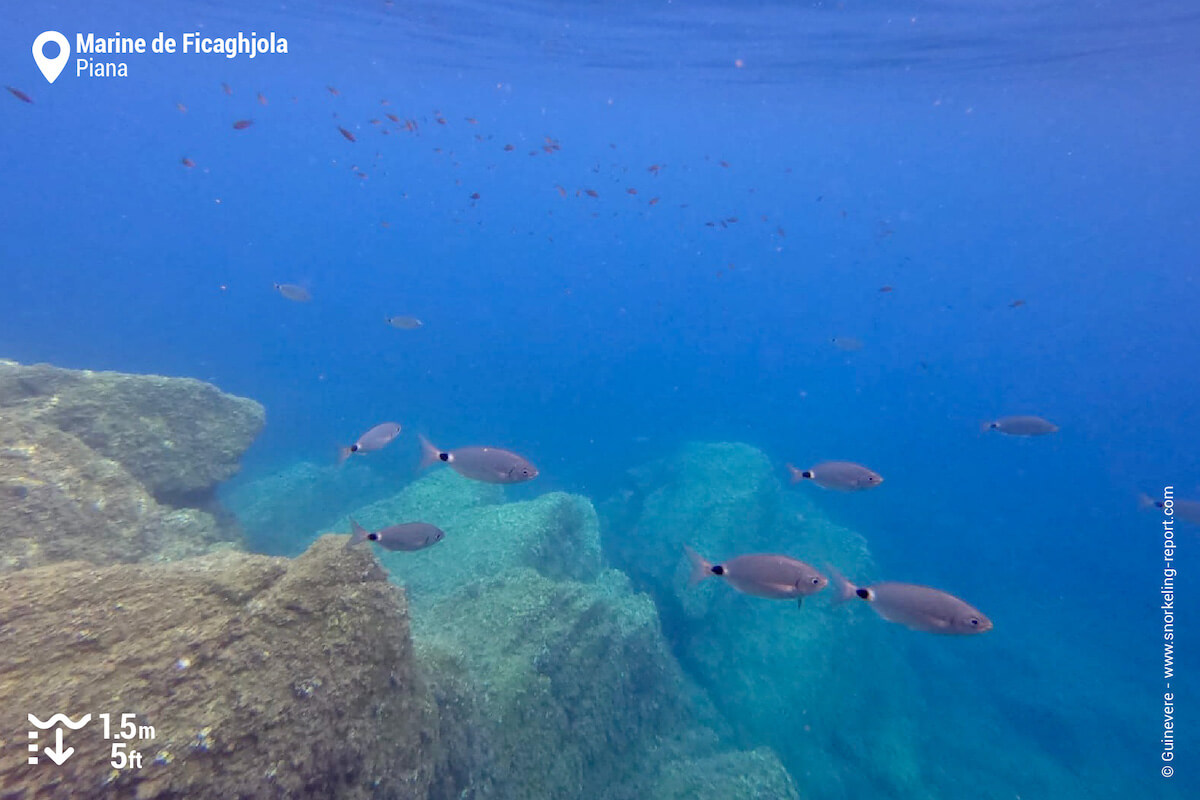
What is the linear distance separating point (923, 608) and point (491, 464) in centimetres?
368

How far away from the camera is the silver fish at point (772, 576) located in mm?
4098

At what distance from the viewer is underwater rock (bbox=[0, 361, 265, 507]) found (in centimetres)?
664

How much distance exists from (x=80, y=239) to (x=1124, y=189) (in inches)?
5418

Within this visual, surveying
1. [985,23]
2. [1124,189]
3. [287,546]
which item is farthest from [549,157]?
[287,546]

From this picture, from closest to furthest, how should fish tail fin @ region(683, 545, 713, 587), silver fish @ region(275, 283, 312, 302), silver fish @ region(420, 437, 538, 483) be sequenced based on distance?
fish tail fin @ region(683, 545, 713, 587) → silver fish @ region(420, 437, 538, 483) → silver fish @ region(275, 283, 312, 302)

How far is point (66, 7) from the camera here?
2427cm

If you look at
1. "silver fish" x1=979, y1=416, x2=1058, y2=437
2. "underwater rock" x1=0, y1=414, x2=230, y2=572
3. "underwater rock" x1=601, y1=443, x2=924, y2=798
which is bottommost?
"underwater rock" x1=601, y1=443, x2=924, y2=798

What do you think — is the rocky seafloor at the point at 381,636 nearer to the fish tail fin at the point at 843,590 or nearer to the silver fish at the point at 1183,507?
the fish tail fin at the point at 843,590

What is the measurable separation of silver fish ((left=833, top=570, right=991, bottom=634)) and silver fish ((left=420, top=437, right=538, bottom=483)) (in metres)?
2.83

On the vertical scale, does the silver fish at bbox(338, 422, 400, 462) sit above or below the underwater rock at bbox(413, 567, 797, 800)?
above

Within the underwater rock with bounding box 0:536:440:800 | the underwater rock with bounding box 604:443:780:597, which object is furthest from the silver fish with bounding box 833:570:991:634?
the underwater rock with bounding box 604:443:780:597

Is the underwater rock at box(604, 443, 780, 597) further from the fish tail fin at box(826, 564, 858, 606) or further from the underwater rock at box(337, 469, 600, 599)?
the fish tail fin at box(826, 564, 858, 606)

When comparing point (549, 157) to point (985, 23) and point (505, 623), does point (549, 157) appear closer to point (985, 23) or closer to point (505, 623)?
point (985, 23)

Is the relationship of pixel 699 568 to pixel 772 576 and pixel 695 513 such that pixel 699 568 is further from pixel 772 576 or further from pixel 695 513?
pixel 695 513
